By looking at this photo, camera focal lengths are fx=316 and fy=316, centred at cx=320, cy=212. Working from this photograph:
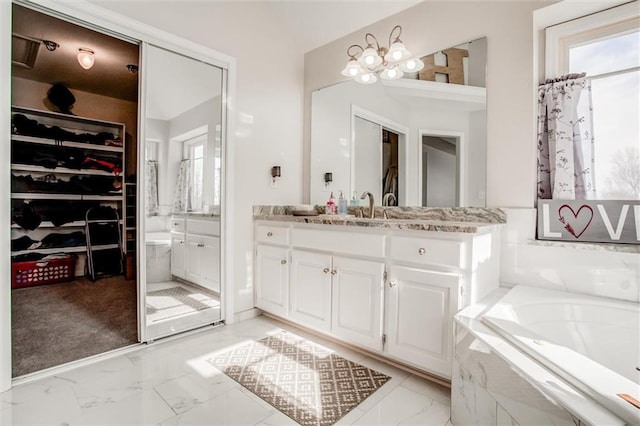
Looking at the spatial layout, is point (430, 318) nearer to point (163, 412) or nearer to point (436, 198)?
point (436, 198)

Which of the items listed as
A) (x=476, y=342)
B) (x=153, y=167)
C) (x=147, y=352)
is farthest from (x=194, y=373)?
(x=476, y=342)

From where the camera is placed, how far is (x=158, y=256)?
2.34 meters

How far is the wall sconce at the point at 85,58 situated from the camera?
9.17 ft

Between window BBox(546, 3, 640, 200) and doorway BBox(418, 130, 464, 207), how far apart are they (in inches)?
30.6

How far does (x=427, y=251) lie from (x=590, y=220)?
1043 millimetres

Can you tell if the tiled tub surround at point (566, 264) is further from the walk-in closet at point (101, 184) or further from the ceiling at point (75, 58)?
the ceiling at point (75, 58)

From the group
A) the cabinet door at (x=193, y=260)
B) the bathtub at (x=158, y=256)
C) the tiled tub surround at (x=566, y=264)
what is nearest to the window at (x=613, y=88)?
the tiled tub surround at (x=566, y=264)

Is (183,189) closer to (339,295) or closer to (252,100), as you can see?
(252,100)

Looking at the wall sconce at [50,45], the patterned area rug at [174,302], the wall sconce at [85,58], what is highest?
the wall sconce at [85,58]

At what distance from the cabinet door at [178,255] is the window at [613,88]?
9.38 ft

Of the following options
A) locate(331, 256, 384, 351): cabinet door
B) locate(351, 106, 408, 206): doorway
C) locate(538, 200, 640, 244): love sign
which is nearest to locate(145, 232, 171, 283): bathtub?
locate(331, 256, 384, 351): cabinet door

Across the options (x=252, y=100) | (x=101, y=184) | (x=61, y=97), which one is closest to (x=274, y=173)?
(x=252, y=100)

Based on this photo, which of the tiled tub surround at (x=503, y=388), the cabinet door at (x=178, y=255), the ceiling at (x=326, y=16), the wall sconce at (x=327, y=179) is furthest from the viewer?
the wall sconce at (x=327, y=179)
